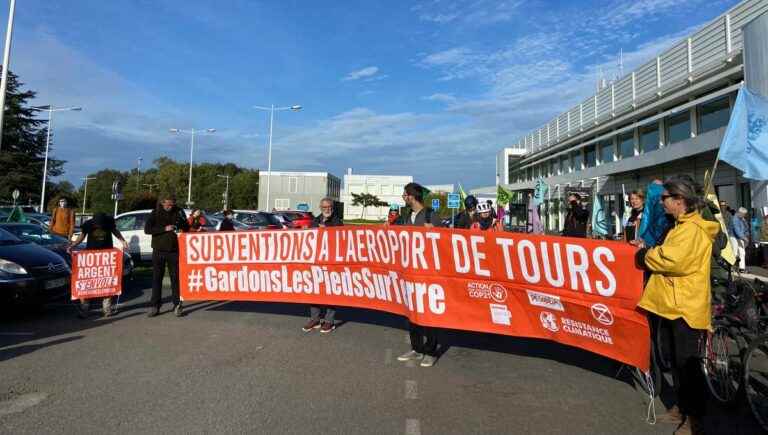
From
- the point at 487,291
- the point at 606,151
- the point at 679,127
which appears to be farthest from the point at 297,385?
the point at 606,151

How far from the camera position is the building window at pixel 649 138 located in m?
24.7

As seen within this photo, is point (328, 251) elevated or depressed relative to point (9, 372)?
elevated

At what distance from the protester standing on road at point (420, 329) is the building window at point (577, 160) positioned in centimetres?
3266

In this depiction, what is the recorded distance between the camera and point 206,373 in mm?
4750

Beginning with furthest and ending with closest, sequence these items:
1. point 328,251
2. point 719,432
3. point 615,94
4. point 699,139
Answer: point 615,94 < point 699,139 < point 328,251 < point 719,432

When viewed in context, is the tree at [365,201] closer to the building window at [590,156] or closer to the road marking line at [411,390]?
the building window at [590,156]

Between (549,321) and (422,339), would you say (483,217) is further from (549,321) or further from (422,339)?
(549,321)

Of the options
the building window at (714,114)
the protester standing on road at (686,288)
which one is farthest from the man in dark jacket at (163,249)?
the building window at (714,114)

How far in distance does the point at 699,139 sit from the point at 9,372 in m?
21.6

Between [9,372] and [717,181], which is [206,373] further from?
[717,181]

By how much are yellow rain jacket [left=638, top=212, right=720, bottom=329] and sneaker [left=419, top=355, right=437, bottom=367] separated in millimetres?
2399

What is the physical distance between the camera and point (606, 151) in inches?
1222

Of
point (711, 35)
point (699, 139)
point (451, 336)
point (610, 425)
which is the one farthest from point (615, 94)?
point (610, 425)

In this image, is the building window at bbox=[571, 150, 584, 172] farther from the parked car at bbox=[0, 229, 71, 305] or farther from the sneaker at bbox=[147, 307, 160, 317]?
the parked car at bbox=[0, 229, 71, 305]
